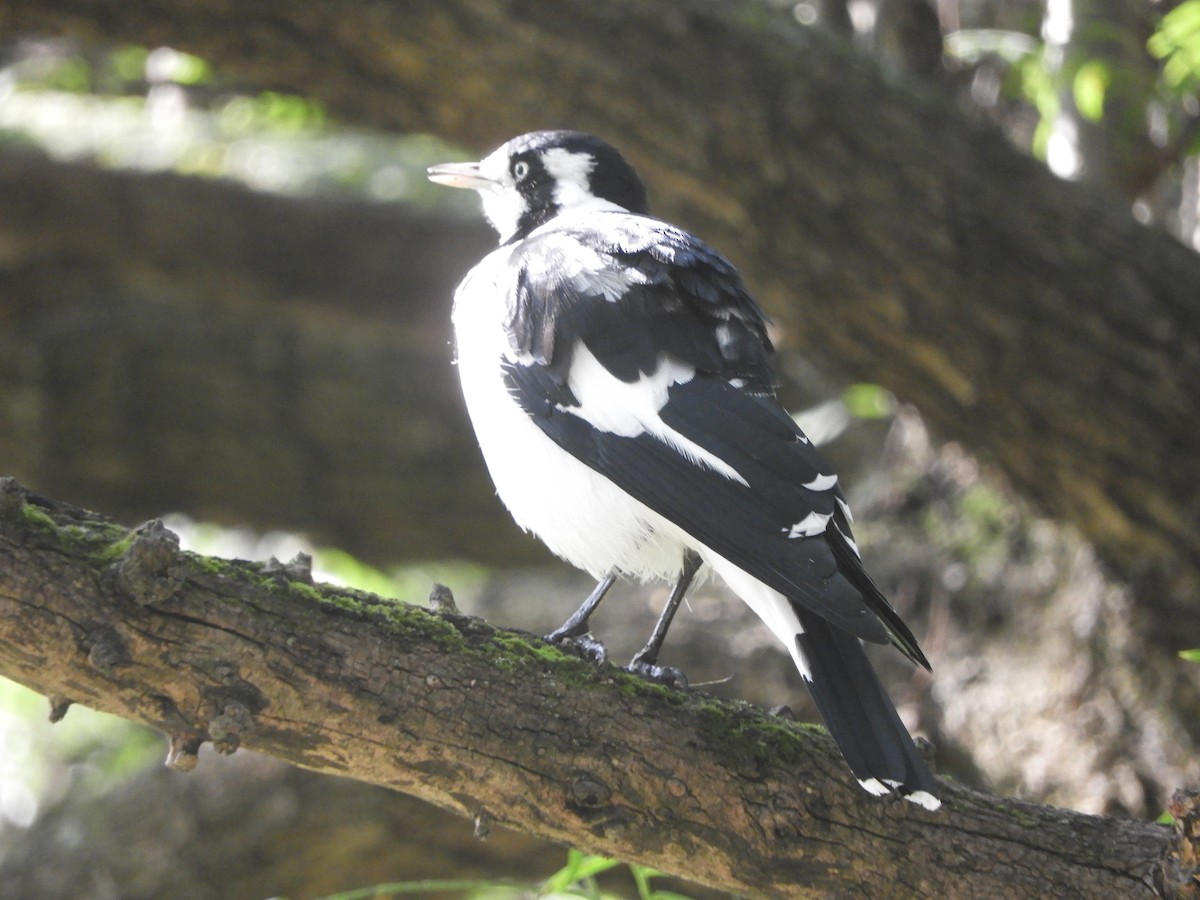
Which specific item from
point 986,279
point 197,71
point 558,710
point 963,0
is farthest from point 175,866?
point 963,0

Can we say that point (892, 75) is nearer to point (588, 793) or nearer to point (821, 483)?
point (821, 483)

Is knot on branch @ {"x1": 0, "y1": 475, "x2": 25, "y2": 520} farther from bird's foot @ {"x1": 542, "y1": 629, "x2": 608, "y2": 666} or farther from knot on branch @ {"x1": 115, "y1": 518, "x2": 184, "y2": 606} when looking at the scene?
bird's foot @ {"x1": 542, "y1": 629, "x2": 608, "y2": 666}

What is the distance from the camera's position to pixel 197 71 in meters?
4.10

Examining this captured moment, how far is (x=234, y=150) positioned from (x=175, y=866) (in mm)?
2753

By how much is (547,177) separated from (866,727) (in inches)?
66.7

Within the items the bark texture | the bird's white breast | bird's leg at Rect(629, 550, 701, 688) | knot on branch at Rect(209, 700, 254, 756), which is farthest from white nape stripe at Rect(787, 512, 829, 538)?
the bark texture

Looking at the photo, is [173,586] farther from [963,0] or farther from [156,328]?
[963,0]

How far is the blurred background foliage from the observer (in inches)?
138

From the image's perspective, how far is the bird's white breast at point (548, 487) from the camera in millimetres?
2340

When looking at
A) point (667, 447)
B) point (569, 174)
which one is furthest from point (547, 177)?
point (667, 447)

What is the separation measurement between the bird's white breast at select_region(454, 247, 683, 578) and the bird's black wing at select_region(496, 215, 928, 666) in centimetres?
5

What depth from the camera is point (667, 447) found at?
220 cm

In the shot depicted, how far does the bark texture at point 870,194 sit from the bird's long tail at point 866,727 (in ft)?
5.43

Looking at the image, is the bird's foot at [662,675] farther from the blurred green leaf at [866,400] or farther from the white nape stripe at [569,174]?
the blurred green leaf at [866,400]
